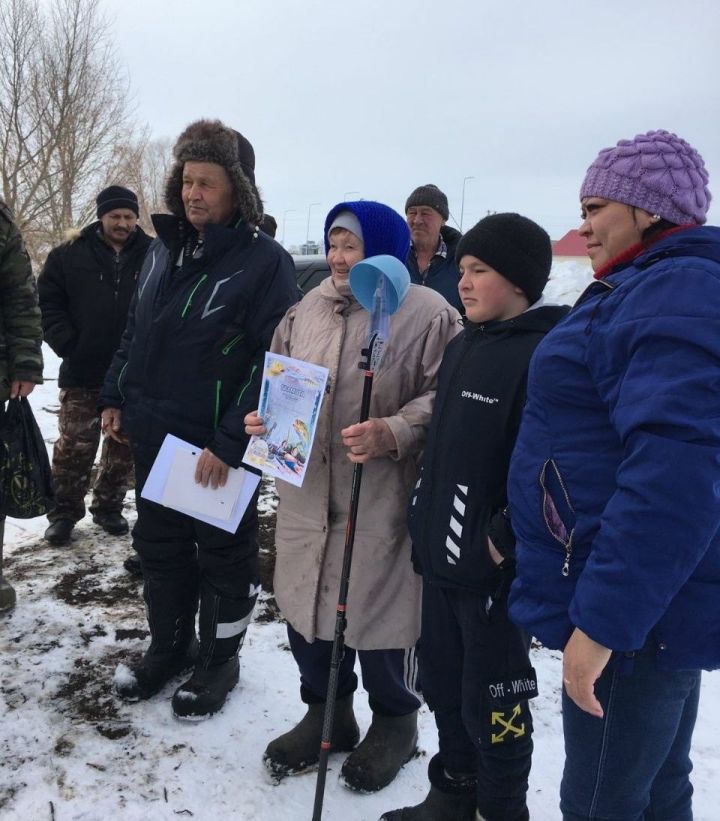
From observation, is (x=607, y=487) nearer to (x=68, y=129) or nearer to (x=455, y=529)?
(x=455, y=529)

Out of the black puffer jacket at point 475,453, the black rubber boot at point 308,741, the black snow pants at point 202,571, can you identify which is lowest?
the black rubber boot at point 308,741

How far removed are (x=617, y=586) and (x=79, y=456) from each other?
12.7 feet

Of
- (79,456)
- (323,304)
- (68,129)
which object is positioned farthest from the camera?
(68,129)

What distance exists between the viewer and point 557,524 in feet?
4.52

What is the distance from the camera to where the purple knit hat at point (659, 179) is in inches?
52.9

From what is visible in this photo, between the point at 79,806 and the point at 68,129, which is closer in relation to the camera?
the point at 79,806

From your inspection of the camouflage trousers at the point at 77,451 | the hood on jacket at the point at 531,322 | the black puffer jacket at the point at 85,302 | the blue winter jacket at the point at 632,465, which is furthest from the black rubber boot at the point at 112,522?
the blue winter jacket at the point at 632,465

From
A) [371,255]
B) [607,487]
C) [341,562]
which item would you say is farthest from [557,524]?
[371,255]

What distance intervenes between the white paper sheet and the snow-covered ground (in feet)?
2.75

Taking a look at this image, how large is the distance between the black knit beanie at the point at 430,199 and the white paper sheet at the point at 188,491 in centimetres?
256

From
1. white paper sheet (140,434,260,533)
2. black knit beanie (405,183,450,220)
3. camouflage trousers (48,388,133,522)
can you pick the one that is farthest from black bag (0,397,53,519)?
black knit beanie (405,183,450,220)

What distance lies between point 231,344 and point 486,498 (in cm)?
120

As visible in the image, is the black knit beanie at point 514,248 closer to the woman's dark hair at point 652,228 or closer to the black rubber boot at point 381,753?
the woman's dark hair at point 652,228

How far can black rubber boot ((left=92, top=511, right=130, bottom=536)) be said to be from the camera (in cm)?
424
